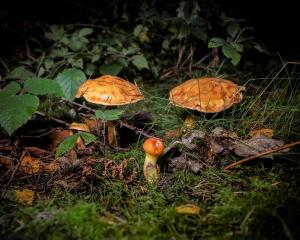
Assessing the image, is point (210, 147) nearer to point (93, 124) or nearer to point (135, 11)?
point (93, 124)

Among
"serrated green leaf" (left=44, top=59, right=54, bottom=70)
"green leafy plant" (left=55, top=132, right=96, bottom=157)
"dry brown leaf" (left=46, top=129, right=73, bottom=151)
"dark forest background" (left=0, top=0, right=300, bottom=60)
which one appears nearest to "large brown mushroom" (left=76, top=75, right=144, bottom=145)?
"green leafy plant" (left=55, top=132, right=96, bottom=157)

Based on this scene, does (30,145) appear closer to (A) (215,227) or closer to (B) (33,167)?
(B) (33,167)

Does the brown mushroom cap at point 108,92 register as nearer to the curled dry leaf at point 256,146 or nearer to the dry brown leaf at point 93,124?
the dry brown leaf at point 93,124

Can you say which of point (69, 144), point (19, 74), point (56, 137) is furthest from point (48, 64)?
point (69, 144)

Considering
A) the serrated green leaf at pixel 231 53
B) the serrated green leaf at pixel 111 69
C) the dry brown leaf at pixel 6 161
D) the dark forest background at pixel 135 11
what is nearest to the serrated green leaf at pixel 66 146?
the dry brown leaf at pixel 6 161

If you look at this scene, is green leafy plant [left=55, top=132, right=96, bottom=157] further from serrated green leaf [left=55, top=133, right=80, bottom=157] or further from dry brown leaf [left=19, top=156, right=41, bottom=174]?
dry brown leaf [left=19, top=156, right=41, bottom=174]

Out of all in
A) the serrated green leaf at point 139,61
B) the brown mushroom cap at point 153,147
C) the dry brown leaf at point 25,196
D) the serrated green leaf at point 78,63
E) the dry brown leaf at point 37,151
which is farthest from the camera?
the serrated green leaf at point 139,61
